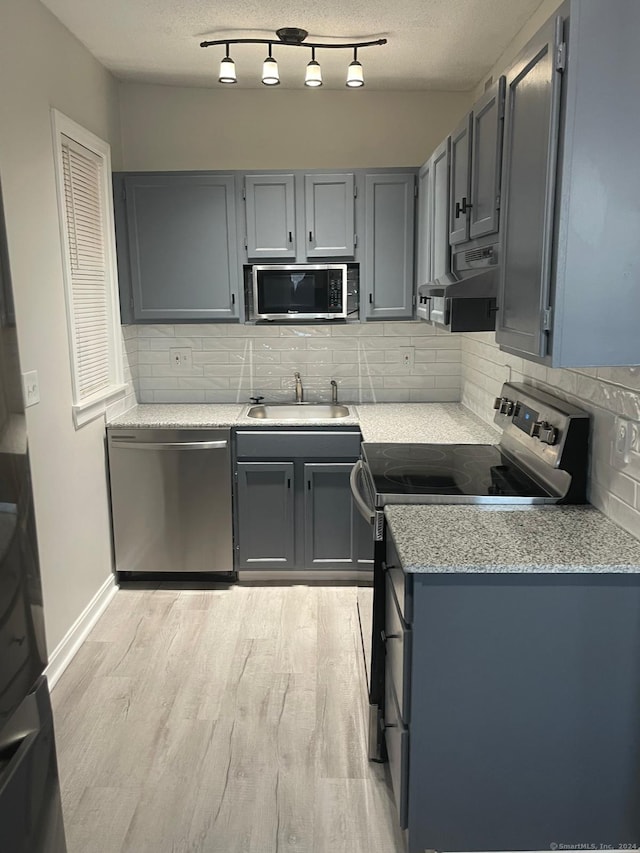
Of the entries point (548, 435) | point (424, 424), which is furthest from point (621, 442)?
point (424, 424)

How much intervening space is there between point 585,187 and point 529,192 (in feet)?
0.76

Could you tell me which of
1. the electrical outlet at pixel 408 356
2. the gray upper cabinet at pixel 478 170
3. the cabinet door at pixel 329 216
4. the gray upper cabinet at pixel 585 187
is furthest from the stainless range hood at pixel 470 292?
the electrical outlet at pixel 408 356

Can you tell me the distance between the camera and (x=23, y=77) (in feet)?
8.70

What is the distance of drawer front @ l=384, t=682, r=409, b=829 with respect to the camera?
6.20 ft

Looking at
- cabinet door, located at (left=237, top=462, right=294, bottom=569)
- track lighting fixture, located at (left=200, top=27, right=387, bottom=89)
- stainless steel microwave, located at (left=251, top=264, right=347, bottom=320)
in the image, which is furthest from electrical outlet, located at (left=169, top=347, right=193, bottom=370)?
track lighting fixture, located at (left=200, top=27, right=387, bottom=89)

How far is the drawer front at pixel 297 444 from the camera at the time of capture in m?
3.64

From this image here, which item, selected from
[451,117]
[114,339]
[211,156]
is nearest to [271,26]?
[211,156]

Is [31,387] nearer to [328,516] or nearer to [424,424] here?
[328,516]

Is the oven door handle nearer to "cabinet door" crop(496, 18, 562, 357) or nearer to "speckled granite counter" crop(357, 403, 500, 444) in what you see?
"speckled granite counter" crop(357, 403, 500, 444)

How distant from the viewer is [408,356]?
423cm

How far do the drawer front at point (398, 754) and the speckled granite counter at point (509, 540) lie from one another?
1.67 ft

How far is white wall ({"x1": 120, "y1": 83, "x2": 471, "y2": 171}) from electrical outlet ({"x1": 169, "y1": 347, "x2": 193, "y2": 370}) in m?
1.07

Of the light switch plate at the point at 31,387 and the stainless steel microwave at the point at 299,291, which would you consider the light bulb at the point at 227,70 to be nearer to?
the stainless steel microwave at the point at 299,291

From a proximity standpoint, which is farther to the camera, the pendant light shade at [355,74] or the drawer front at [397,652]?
the pendant light shade at [355,74]
